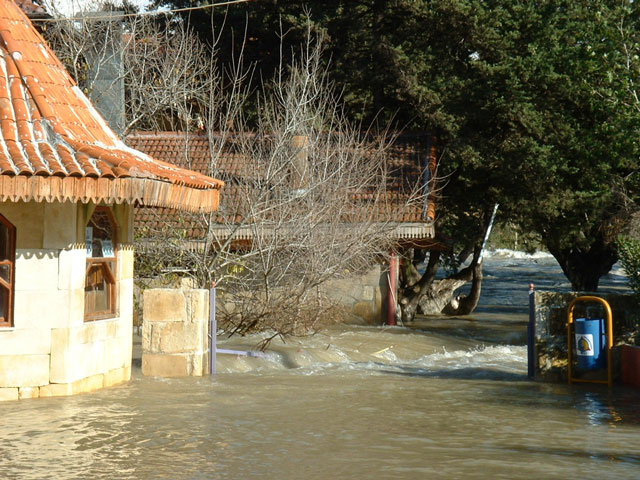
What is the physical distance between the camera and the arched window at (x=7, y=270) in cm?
1141

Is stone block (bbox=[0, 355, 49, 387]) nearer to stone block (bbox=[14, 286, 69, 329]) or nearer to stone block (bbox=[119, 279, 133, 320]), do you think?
stone block (bbox=[14, 286, 69, 329])

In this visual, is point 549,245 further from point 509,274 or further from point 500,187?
point 509,274

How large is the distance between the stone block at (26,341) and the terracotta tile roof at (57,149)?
1700mm

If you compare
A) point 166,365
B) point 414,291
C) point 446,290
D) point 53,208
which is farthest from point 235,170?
point 446,290

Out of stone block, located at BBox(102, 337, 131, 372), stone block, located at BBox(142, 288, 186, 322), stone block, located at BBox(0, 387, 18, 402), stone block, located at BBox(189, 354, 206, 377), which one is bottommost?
stone block, located at BBox(0, 387, 18, 402)

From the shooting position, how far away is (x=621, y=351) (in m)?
13.5

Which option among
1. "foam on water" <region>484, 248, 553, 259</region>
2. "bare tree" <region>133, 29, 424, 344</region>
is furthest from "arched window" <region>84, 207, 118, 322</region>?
"foam on water" <region>484, 248, 553, 259</region>

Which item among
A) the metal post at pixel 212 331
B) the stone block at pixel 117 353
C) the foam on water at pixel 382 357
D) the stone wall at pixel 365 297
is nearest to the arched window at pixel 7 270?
the stone block at pixel 117 353

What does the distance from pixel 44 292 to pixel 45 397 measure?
125 centimetres

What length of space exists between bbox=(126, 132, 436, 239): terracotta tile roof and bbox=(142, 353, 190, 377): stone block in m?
4.04

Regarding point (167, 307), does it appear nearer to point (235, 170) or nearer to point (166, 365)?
point (166, 365)

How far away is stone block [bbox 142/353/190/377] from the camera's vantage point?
1310 centimetres

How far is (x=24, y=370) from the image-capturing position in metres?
11.3

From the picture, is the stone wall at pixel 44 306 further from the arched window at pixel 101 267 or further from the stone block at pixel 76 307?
the arched window at pixel 101 267
